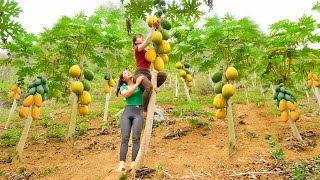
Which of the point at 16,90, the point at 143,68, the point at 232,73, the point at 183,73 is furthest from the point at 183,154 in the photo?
the point at 16,90

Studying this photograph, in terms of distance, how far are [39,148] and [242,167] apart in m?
6.28

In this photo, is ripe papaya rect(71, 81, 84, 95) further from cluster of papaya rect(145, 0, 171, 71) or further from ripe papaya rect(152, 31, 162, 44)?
ripe papaya rect(152, 31, 162, 44)

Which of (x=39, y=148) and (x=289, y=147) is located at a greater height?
(x=289, y=147)

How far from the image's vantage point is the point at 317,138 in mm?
6918

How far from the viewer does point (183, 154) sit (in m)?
5.87

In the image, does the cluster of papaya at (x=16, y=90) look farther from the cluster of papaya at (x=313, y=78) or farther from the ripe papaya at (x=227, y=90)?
the cluster of papaya at (x=313, y=78)

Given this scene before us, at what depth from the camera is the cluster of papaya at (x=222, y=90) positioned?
206 inches

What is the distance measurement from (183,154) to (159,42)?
2944mm

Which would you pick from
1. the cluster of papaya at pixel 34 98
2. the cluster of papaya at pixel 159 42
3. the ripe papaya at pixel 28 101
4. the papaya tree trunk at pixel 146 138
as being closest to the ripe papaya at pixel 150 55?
the cluster of papaya at pixel 159 42

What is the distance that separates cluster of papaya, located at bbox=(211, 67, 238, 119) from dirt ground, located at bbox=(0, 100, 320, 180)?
43.4 inches

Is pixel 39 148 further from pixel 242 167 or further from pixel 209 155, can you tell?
pixel 242 167

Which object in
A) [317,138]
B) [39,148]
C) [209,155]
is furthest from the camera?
[39,148]

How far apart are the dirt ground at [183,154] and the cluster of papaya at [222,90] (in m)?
1.10

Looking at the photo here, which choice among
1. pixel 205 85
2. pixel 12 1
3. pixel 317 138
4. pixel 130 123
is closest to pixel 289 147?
pixel 317 138
